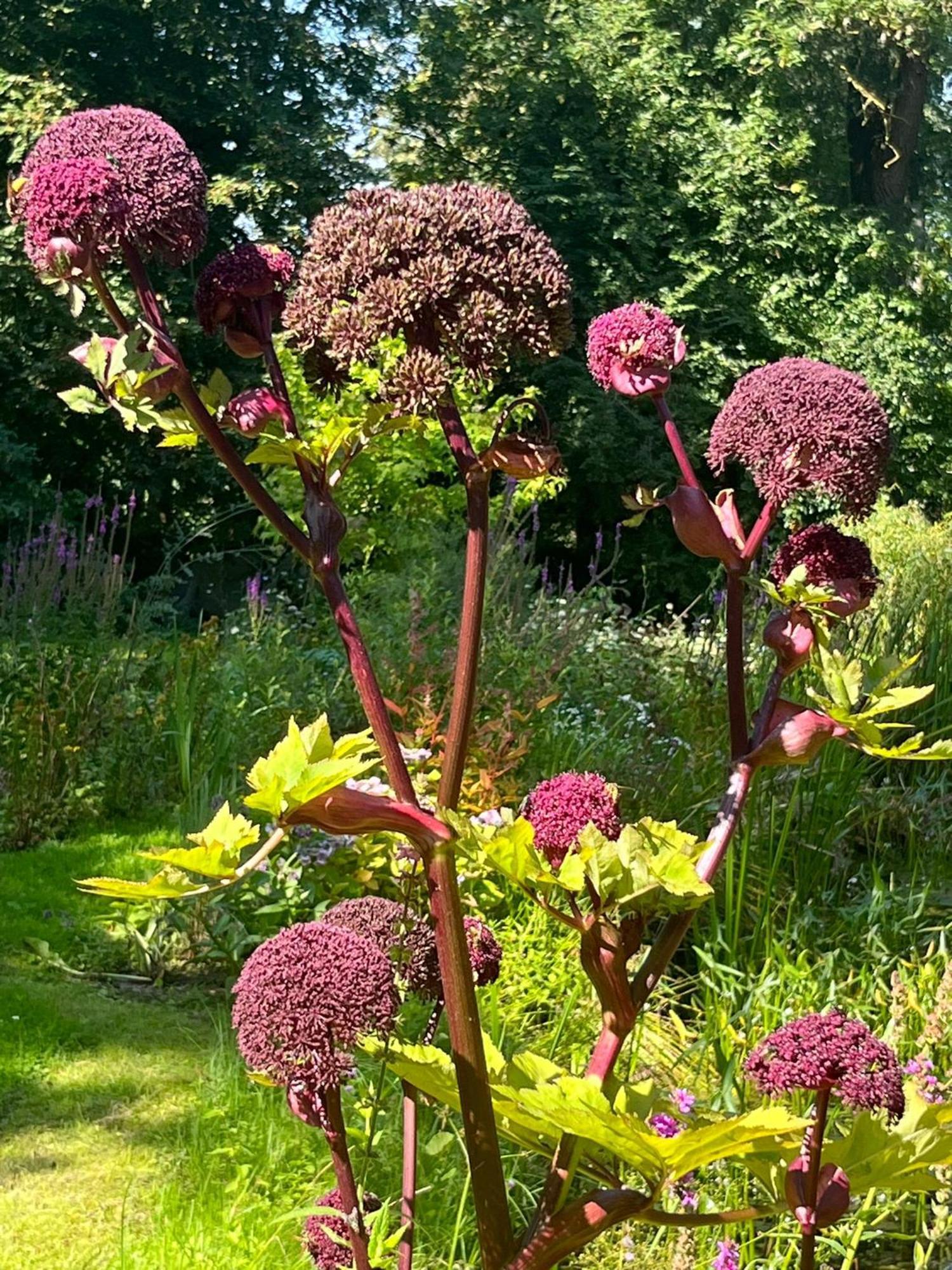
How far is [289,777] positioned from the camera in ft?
3.43

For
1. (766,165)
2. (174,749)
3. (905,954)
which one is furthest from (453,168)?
(905,954)

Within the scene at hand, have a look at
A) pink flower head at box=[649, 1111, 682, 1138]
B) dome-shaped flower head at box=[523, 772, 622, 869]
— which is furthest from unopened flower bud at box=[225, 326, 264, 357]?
pink flower head at box=[649, 1111, 682, 1138]

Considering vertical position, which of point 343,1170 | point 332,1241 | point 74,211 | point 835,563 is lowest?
point 332,1241

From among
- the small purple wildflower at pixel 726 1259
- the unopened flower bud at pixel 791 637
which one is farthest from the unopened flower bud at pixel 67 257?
the small purple wildflower at pixel 726 1259

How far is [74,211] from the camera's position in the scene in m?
1.17

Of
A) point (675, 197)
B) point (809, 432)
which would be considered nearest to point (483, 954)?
point (809, 432)

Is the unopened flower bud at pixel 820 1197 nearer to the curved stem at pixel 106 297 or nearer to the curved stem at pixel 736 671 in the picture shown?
the curved stem at pixel 736 671

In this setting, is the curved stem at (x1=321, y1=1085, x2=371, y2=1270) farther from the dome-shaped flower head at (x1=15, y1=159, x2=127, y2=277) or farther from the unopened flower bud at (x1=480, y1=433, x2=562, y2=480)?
the dome-shaped flower head at (x1=15, y1=159, x2=127, y2=277)

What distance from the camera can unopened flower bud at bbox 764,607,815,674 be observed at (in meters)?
1.34

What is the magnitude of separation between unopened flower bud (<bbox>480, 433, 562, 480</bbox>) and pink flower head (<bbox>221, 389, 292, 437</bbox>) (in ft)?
0.66

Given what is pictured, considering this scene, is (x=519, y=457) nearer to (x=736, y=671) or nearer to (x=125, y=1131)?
(x=736, y=671)

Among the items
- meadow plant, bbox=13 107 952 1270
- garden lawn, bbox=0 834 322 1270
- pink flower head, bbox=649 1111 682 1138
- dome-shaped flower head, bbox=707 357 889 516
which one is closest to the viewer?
meadow plant, bbox=13 107 952 1270

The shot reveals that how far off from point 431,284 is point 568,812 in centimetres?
52

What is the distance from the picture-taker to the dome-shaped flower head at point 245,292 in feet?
4.18
